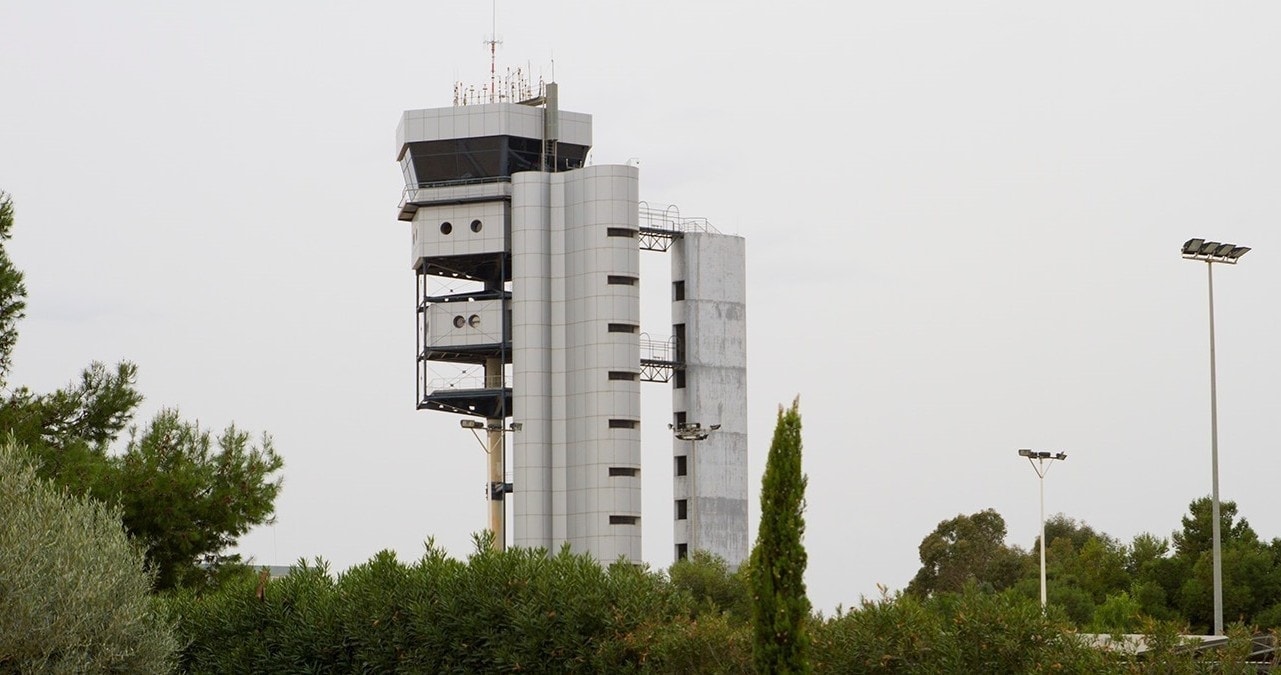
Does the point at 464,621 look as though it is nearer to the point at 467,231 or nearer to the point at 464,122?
the point at 467,231

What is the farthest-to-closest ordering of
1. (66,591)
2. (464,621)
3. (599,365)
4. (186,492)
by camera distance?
1. (599,365)
2. (186,492)
3. (66,591)
4. (464,621)

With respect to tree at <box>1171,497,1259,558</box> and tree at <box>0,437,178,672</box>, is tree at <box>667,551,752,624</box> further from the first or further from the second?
tree at <box>0,437,178,672</box>

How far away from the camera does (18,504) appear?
79.0 ft

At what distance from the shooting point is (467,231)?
279ft

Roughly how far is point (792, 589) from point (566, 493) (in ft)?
215

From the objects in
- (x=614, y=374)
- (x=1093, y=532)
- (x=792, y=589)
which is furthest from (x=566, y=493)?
(x=792, y=589)

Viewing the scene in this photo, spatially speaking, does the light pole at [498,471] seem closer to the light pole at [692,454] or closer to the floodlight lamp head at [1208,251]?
the light pole at [692,454]

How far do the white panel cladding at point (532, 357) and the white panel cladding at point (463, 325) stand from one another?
4.13 feet

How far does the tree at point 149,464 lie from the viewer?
34.5m

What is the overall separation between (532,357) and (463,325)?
4.49m

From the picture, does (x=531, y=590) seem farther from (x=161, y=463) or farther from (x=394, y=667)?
(x=161, y=463)

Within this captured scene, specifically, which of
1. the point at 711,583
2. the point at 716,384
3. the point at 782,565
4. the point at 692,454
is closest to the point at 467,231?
the point at 716,384

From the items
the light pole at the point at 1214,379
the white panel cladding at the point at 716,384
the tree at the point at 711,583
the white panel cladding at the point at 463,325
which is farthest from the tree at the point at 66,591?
the white panel cladding at the point at 716,384

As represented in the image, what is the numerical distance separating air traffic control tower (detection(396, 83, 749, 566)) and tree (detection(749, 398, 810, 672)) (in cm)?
6034
